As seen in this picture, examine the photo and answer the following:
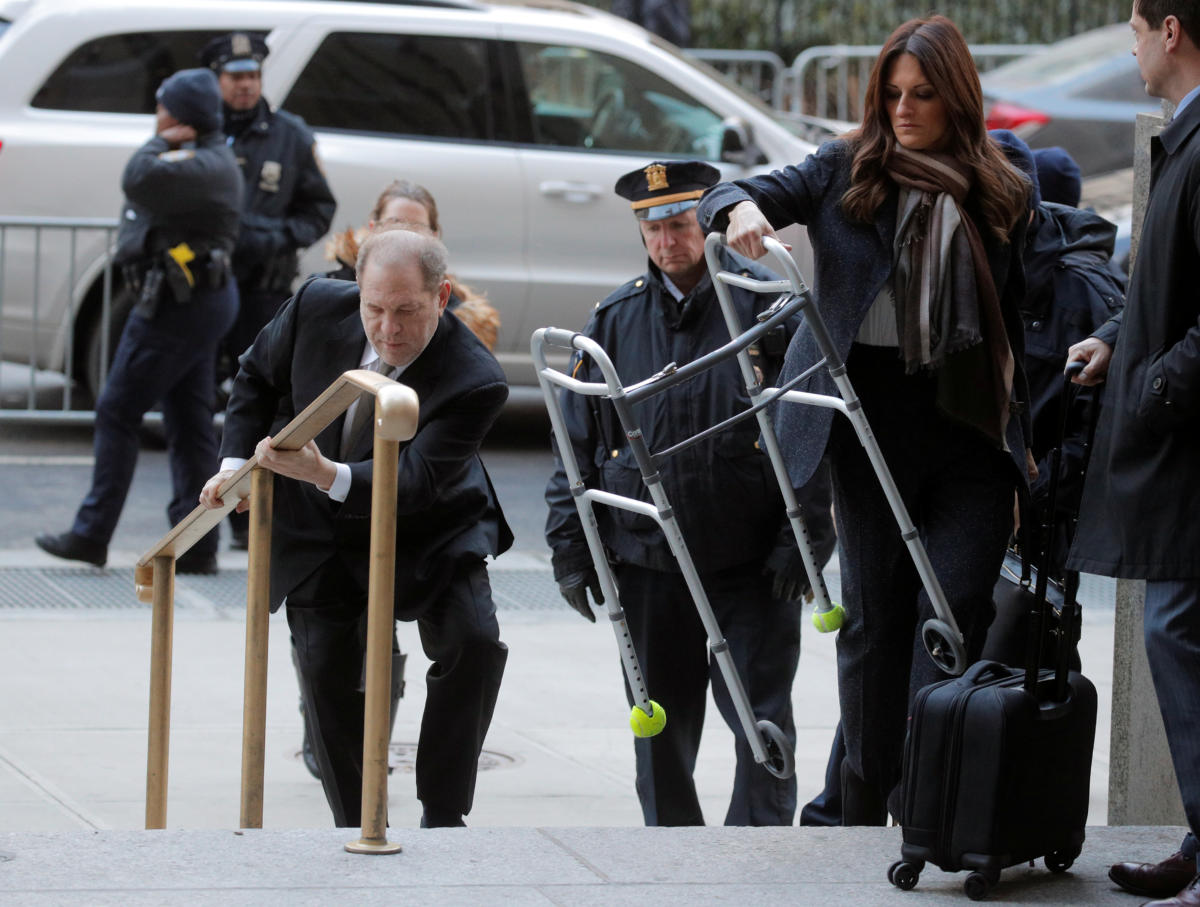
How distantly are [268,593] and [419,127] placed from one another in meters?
6.31

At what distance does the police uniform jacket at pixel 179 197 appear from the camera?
26.3 feet

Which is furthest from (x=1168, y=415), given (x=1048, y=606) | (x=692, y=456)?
(x=692, y=456)

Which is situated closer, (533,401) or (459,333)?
(459,333)

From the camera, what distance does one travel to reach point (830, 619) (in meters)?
4.35

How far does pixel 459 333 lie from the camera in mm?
4863

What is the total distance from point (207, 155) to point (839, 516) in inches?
174

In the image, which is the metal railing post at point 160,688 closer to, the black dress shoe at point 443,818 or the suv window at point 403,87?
the black dress shoe at point 443,818

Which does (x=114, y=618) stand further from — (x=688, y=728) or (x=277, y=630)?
(x=688, y=728)

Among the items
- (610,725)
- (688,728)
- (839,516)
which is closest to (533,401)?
(610,725)

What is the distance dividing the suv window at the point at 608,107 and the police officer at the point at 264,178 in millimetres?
1841

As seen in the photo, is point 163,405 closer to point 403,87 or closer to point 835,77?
point 403,87

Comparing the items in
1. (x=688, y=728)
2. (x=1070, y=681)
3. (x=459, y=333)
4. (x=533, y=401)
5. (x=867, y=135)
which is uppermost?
(x=867, y=135)

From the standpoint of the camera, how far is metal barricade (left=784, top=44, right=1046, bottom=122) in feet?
57.6

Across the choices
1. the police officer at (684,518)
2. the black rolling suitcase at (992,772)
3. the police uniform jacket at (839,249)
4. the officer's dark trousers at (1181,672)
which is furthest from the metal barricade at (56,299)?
the officer's dark trousers at (1181,672)
